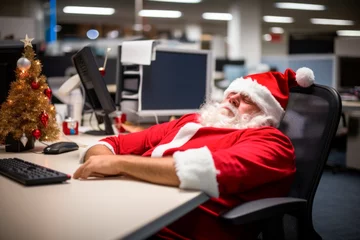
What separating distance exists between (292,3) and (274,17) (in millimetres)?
3011

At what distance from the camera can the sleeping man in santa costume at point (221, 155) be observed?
3.80 ft

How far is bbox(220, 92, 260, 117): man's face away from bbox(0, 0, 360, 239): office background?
1081 millimetres

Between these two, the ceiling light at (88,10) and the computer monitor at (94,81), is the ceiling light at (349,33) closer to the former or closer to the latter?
the ceiling light at (88,10)

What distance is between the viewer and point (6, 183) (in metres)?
1.22

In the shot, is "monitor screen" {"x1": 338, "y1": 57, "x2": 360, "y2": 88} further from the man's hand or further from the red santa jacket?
the man's hand

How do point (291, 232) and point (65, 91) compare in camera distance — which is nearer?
point (291, 232)

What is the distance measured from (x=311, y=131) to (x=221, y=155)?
0.39 m

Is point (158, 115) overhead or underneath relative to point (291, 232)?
overhead

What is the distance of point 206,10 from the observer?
41.9ft

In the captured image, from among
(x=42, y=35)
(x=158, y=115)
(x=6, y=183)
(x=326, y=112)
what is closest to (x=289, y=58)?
(x=158, y=115)

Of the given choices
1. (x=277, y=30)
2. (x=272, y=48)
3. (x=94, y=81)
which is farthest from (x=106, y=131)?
(x=272, y=48)

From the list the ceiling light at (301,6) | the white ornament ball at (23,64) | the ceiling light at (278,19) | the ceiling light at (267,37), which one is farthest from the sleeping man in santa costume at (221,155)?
the ceiling light at (267,37)

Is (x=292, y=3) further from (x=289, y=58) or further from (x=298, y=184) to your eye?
(x=298, y=184)

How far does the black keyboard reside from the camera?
1182 mm
